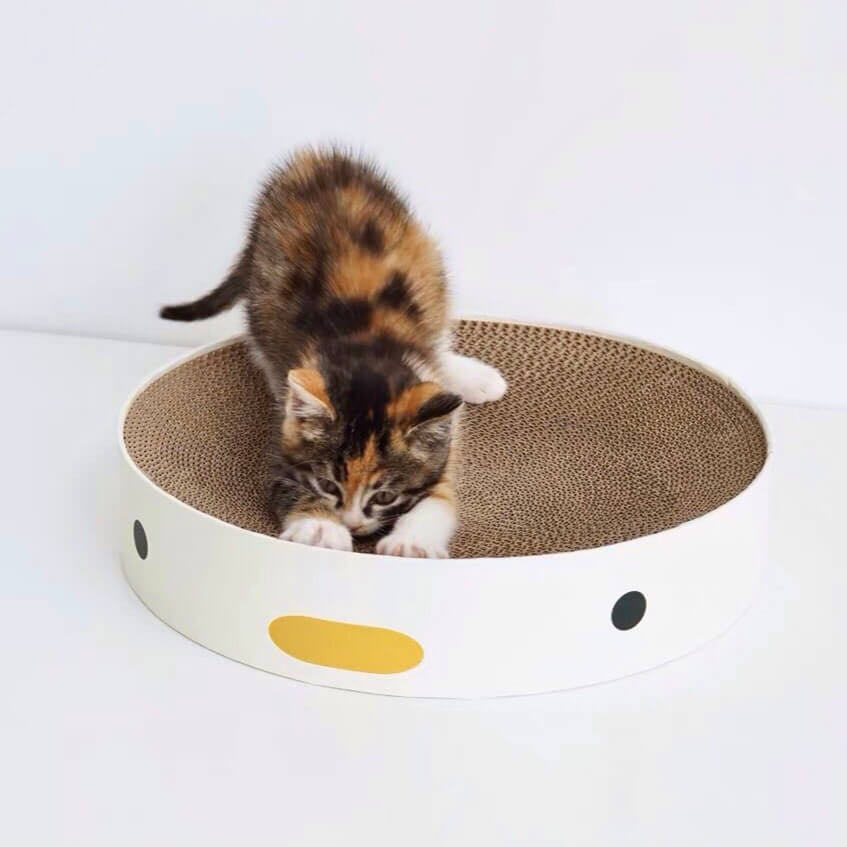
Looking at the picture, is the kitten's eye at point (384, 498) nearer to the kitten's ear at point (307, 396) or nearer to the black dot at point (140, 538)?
the kitten's ear at point (307, 396)

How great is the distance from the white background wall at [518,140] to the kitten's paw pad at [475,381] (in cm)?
50

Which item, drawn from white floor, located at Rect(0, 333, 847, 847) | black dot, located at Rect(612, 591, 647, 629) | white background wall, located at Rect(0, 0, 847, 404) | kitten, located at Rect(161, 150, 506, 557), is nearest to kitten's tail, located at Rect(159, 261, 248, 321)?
kitten, located at Rect(161, 150, 506, 557)

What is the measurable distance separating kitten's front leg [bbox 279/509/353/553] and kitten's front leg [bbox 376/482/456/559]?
0.06 meters

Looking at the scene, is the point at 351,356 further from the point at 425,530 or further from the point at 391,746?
the point at 391,746

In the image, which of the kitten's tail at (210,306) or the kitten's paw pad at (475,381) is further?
the kitten's tail at (210,306)

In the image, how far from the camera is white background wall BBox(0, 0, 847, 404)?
8.70 feet

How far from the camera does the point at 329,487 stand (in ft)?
6.14

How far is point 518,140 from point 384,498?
1140 millimetres

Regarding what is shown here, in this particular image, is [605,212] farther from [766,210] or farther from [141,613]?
[141,613]

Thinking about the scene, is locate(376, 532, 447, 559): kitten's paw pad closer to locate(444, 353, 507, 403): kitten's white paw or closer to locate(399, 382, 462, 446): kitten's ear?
locate(399, 382, 462, 446): kitten's ear

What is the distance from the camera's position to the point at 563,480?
221cm

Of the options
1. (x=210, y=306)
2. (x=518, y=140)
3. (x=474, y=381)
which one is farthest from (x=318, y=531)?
(x=518, y=140)

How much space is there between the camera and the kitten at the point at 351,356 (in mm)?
1834

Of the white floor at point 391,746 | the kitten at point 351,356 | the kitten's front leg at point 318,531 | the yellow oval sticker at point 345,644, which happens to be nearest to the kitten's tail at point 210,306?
the kitten at point 351,356
